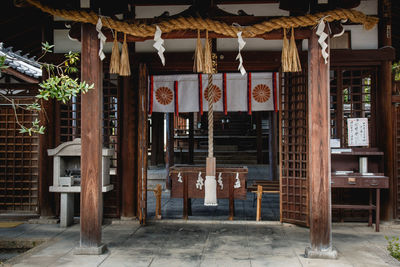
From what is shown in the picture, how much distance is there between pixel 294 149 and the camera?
686 centimetres

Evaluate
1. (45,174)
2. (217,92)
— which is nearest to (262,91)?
(217,92)

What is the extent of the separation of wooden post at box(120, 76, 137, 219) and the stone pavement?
0.43 m

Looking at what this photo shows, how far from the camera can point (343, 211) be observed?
6.95m

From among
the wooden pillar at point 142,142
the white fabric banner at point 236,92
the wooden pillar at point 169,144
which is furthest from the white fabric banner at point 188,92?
the wooden pillar at point 169,144

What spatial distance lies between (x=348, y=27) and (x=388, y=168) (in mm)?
2865

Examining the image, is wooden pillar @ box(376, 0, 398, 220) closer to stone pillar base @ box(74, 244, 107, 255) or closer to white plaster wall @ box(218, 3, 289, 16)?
white plaster wall @ box(218, 3, 289, 16)

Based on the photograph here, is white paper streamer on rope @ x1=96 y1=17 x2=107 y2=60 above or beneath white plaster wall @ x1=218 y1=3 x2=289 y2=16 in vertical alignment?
beneath

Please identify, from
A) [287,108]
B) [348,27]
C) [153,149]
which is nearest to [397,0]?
Answer: [348,27]

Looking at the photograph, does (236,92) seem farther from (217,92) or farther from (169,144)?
(169,144)

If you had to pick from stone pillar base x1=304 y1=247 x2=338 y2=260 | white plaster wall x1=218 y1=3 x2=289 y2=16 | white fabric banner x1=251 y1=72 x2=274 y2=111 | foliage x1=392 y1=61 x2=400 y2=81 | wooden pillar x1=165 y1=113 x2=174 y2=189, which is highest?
white plaster wall x1=218 y1=3 x2=289 y2=16

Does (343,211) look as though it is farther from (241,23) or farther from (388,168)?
(241,23)

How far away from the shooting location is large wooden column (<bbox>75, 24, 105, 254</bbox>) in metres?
5.02

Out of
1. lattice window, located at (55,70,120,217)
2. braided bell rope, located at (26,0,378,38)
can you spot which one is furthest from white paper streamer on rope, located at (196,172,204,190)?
braided bell rope, located at (26,0,378,38)

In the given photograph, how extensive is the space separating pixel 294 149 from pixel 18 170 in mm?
5837
